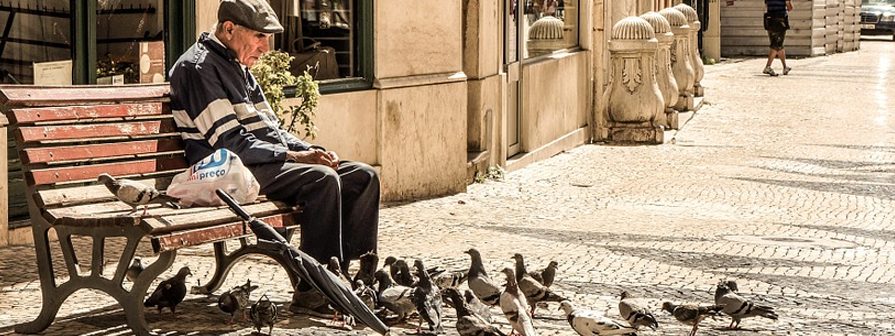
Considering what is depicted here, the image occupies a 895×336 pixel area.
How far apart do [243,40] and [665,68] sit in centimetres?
1286

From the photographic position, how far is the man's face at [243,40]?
7.84 m

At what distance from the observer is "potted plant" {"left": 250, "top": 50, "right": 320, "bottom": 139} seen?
10.3m

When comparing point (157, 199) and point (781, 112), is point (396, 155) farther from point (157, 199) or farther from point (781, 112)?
point (781, 112)

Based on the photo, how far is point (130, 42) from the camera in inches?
422

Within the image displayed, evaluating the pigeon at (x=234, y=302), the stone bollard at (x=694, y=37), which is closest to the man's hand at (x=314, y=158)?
the pigeon at (x=234, y=302)

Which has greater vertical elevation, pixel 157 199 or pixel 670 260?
pixel 157 199

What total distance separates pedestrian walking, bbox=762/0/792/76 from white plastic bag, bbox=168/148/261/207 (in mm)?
25376

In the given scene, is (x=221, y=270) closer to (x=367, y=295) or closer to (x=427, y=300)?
(x=367, y=295)

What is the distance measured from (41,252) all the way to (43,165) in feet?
1.16

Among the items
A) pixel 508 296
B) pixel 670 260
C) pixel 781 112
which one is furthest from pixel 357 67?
pixel 781 112

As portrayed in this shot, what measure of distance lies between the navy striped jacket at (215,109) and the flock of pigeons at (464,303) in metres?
0.55

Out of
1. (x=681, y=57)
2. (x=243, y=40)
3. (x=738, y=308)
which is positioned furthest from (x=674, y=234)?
(x=681, y=57)

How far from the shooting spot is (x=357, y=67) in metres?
12.7

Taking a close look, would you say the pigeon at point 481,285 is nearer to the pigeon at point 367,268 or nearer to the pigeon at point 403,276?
the pigeon at point 403,276
